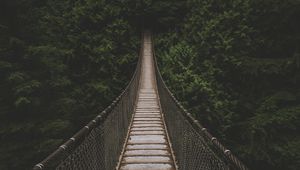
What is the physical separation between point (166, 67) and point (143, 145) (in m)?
14.1

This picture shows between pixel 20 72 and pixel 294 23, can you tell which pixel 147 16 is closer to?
pixel 294 23

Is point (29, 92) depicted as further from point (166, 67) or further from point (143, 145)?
point (166, 67)

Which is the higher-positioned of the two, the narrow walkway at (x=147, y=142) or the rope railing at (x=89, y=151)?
the rope railing at (x=89, y=151)

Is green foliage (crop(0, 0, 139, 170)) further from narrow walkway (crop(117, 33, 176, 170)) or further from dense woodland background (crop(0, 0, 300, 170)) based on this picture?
narrow walkway (crop(117, 33, 176, 170))

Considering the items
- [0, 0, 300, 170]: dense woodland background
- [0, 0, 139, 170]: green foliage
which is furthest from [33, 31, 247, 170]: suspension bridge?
[0, 0, 300, 170]: dense woodland background

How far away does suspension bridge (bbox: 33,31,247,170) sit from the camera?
2.63 m

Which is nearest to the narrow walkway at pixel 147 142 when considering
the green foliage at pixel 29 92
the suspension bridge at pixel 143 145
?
the suspension bridge at pixel 143 145

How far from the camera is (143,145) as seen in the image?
6734 millimetres

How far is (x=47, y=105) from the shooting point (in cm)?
1182

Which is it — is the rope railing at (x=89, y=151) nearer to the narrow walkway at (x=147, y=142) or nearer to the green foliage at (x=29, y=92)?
the narrow walkway at (x=147, y=142)

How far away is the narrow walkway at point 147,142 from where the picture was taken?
5.55 m

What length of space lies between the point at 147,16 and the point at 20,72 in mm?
16014

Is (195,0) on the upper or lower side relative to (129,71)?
upper

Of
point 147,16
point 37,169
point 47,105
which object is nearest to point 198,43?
point 147,16
